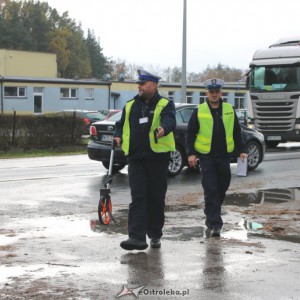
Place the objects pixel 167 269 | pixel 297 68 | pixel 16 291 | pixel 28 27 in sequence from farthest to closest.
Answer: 1. pixel 28 27
2. pixel 297 68
3. pixel 167 269
4. pixel 16 291

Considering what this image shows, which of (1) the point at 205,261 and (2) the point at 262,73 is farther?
(2) the point at 262,73

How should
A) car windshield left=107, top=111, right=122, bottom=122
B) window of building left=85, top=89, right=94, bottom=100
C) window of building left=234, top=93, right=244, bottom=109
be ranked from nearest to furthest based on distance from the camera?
car windshield left=107, top=111, right=122, bottom=122 → window of building left=85, top=89, right=94, bottom=100 → window of building left=234, top=93, right=244, bottom=109

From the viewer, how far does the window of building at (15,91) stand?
188ft

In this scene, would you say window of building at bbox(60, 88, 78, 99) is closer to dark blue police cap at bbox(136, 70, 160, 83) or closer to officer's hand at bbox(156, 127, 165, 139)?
dark blue police cap at bbox(136, 70, 160, 83)

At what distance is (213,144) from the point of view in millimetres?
8328

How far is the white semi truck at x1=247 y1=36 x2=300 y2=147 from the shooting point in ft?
79.4

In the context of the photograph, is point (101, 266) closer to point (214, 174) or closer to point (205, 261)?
point (205, 261)

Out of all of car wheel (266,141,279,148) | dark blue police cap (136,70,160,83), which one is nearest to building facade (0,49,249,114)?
car wheel (266,141,279,148)

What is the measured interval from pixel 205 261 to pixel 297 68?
720 inches

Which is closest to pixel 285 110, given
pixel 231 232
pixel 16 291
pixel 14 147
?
pixel 14 147

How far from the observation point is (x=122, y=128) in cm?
759

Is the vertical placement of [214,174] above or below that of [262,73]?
below

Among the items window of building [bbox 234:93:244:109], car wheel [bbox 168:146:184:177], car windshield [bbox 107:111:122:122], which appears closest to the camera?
car wheel [bbox 168:146:184:177]

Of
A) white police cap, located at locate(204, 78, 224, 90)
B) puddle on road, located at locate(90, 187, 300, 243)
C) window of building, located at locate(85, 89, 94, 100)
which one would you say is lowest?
puddle on road, located at locate(90, 187, 300, 243)
